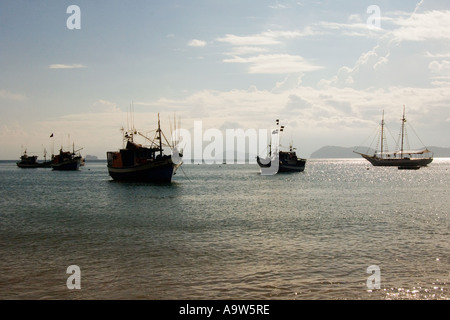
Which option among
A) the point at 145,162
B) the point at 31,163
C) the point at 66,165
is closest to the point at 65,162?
the point at 66,165

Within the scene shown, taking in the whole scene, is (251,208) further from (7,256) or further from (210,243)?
(7,256)

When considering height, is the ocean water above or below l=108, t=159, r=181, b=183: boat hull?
below

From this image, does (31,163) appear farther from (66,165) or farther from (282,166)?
(282,166)

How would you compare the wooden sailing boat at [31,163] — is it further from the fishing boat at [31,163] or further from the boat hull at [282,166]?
the boat hull at [282,166]

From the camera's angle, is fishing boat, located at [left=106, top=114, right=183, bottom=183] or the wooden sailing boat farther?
the wooden sailing boat

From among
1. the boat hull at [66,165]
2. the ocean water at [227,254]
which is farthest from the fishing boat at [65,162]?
the ocean water at [227,254]

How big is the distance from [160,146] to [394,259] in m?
53.7

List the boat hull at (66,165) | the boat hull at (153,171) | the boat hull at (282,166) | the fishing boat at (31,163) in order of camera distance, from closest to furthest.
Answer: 1. the boat hull at (153,171)
2. the boat hull at (282,166)
3. the boat hull at (66,165)
4. the fishing boat at (31,163)

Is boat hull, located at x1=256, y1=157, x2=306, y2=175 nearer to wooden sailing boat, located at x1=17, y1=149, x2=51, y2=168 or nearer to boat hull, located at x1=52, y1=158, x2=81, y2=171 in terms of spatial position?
boat hull, located at x1=52, y1=158, x2=81, y2=171

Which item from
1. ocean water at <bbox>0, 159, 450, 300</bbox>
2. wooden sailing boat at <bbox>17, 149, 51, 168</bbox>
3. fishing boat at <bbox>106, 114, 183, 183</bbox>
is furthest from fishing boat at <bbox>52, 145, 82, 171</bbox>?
ocean water at <bbox>0, 159, 450, 300</bbox>

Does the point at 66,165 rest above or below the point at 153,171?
below

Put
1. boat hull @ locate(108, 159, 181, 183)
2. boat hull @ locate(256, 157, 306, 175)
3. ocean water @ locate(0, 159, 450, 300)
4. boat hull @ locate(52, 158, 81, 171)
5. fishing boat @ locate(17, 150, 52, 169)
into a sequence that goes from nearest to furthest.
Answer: ocean water @ locate(0, 159, 450, 300), boat hull @ locate(108, 159, 181, 183), boat hull @ locate(256, 157, 306, 175), boat hull @ locate(52, 158, 81, 171), fishing boat @ locate(17, 150, 52, 169)
